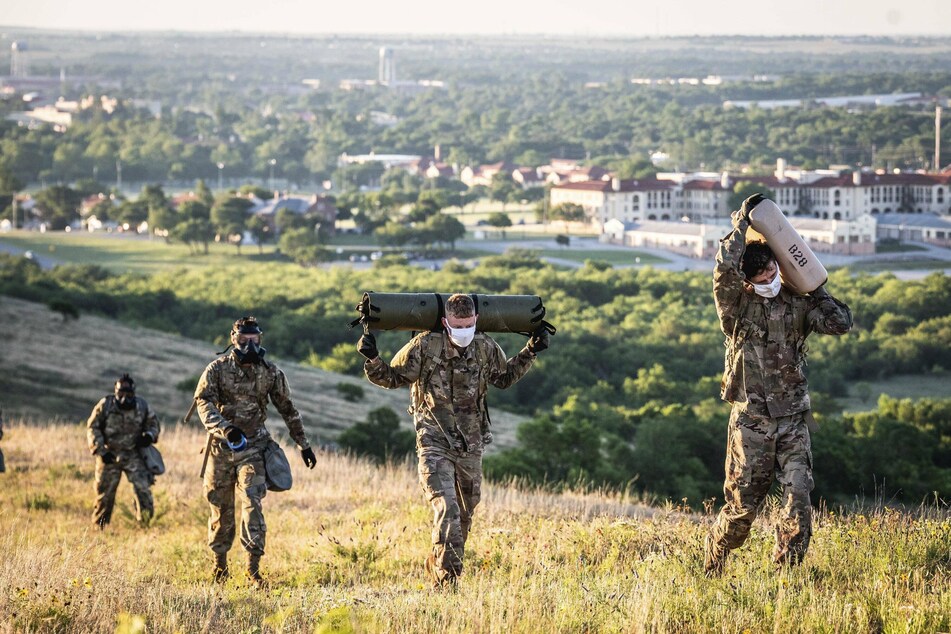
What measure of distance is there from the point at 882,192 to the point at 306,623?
127m

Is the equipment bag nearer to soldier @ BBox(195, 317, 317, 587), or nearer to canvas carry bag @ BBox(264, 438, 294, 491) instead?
soldier @ BBox(195, 317, 317, 587)

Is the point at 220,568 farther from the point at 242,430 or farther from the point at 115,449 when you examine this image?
the point at 115,449

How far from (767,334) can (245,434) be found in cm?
354

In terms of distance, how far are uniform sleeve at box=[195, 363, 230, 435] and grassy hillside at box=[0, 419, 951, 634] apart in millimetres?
953

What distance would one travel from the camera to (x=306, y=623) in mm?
7012

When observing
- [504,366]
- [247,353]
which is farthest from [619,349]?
[504,366]

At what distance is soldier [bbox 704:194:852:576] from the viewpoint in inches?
305

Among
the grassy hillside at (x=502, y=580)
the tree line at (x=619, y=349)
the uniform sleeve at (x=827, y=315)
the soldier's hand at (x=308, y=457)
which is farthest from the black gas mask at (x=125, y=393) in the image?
the tree line at (x=619, y=349)

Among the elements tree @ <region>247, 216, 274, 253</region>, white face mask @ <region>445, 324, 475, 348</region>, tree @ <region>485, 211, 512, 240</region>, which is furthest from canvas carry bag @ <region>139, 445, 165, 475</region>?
tree @ <region>485, 211, 512, 240</region>

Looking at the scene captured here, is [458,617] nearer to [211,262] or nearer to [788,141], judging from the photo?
[211,262]

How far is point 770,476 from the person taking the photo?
25.7 feet

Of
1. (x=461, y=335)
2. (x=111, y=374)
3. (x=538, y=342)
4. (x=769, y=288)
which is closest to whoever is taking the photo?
(x=769, y=288)

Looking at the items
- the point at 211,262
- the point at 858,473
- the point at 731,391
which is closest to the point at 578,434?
the point at 858,473

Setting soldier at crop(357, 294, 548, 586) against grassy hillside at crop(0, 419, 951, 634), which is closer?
grassy hillside at crop(0, 419, 951, 634)
